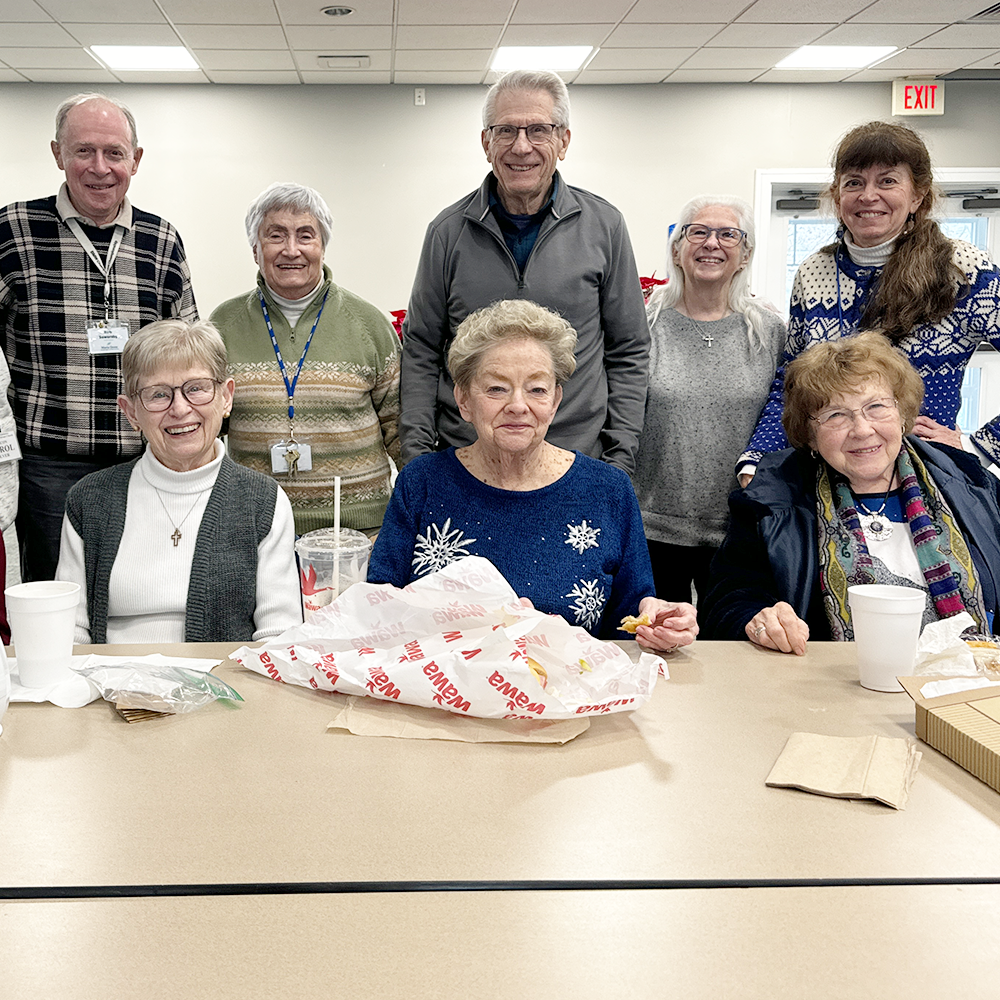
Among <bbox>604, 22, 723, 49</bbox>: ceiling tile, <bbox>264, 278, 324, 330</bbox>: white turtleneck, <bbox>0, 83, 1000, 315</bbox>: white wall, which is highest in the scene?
<bbox>604, 22, 723, 49</bbox>: ceiling tile

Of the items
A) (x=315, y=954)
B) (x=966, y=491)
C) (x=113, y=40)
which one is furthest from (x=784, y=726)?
(x=113, y=40)

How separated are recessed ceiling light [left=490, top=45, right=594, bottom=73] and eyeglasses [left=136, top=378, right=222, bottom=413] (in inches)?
180

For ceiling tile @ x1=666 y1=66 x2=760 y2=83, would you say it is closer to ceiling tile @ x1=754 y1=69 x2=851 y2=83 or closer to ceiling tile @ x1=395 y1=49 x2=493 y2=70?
ceiling tile @ x1=754 y1=69 x2=851 y2=83

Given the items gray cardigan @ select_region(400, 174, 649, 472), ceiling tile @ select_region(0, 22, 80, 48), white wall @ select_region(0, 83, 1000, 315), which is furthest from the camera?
white wall @ select_region(0, 83, 1000, 315)

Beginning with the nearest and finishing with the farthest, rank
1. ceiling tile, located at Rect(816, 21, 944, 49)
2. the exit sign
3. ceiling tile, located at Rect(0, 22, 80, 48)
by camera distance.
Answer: ceiling tile, located at Rect(0, 22, 80, 48) < ceiling tile, located at Rect(816, 21, 944, 49) < the exit sign

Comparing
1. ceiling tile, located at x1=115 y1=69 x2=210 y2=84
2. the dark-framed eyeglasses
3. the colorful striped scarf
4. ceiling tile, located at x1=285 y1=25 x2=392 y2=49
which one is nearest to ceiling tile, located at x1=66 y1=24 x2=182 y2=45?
ceiling tile, located at x1=115 y1=69 x2=210 y2=84

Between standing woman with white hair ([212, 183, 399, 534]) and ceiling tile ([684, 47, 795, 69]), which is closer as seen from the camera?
standing woman with white hair ([212, 183, 399, 534])

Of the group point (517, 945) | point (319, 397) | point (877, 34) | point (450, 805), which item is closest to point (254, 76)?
point (877, 34)

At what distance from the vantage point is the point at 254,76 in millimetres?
6398

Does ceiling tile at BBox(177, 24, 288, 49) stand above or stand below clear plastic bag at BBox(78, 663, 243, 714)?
above

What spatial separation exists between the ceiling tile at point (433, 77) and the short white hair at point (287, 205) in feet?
13.6

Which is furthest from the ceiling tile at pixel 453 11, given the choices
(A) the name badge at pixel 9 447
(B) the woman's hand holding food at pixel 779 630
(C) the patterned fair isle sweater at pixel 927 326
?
(B) the woman's hand holding food at pixel 779 630

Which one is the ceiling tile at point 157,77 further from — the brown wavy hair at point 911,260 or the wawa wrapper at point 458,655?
the wawa wrapper at point 458,655

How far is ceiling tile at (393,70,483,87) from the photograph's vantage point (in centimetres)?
639
